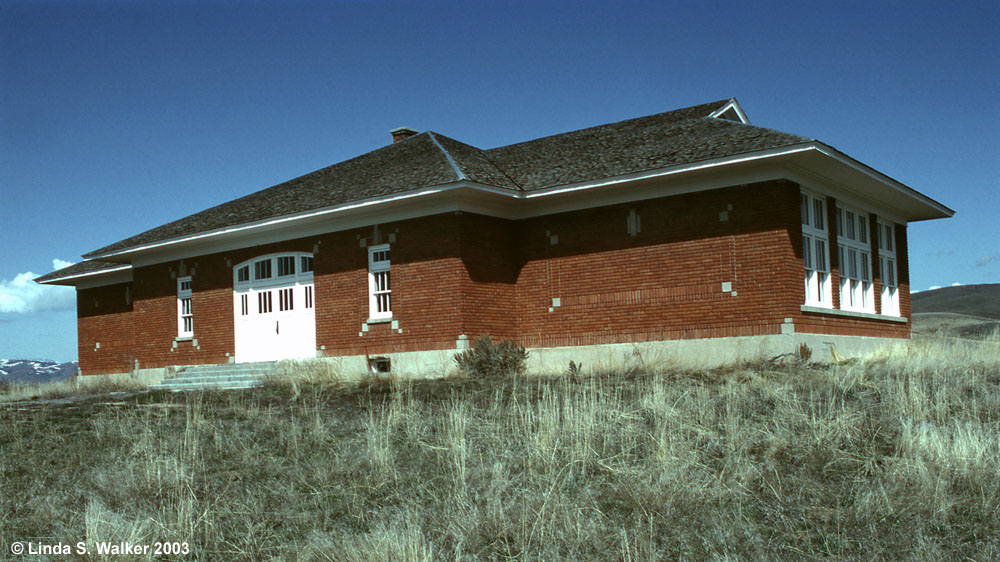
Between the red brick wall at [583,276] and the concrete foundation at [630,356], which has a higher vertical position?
the red brick wall at [583,276]

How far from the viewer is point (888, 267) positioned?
24.7 meters

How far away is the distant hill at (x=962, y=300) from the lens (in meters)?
111

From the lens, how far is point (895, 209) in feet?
80.5

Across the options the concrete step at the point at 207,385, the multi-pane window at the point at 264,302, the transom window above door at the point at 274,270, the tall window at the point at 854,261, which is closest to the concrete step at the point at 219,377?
the concrete step at the point at 207,385

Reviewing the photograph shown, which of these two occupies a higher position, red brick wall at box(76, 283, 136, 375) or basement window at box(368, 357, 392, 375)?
red brick wall at box(76, 283, 136, 375)

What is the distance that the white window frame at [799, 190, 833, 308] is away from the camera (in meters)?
19.5

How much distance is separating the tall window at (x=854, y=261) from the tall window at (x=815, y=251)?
1.19 m

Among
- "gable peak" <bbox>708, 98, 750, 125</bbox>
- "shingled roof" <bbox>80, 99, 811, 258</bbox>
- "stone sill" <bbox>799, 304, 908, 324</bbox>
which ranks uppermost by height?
"gable peak" <bbox>708, 98, 750, 125</bbox>

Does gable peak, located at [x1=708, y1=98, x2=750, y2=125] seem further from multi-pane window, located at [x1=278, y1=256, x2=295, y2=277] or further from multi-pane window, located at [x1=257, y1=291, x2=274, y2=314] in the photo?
multi-pane window, located at [x1=257, y1=291, x2=274, y2=314]

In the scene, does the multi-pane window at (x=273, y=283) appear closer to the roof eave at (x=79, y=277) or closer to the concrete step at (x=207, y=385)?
the concrete step at (x=207, y=385)

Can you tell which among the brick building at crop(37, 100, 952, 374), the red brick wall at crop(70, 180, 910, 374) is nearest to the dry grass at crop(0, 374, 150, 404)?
the brick building at crop(37, 100, 952, 374)

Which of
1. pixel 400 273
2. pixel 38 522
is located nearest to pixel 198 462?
pixel 38 522

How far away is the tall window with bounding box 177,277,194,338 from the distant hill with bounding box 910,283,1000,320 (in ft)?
330

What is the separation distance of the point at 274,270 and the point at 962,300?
116913 mm
